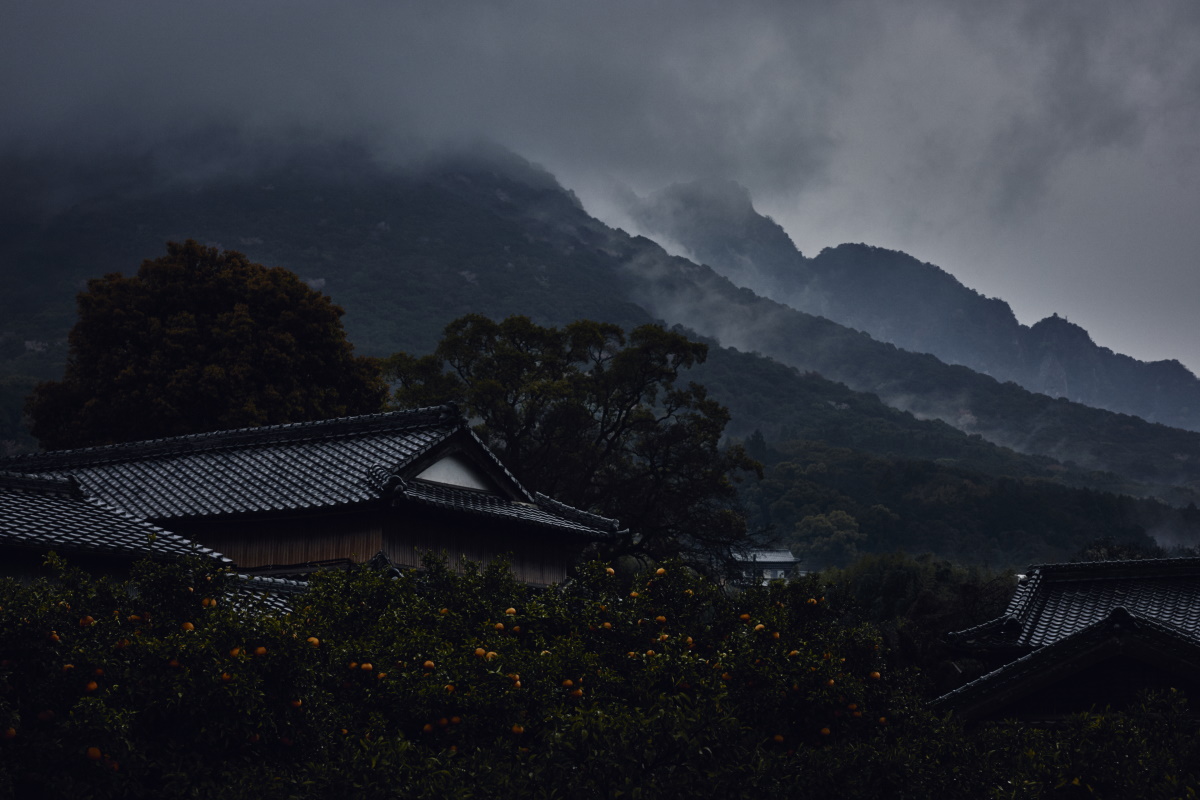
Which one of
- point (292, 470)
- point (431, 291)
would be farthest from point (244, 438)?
point (431, 291)

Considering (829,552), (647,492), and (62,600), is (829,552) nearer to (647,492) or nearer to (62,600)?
(647,492)

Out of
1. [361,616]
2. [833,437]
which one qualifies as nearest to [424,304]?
[833,437]

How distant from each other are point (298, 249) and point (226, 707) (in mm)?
181346

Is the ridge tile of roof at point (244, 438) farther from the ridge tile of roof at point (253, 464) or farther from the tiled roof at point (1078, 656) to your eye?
the tiled roof at point (1078, 656)

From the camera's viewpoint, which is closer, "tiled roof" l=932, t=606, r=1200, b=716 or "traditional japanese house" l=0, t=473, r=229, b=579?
"traditional japanese house" l=0, t=473, r=229, b=579

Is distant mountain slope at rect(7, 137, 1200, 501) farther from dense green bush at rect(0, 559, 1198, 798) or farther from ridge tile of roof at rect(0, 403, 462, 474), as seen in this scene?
dense green bush at rect(0, 559, 1198, 798)

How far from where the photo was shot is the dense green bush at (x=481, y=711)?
6.74m

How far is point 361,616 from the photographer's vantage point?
10109mm

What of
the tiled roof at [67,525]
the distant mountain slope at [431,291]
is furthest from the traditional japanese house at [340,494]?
the distant mountain slope at [431,291]

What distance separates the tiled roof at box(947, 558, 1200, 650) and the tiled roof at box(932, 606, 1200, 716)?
6.68 meters

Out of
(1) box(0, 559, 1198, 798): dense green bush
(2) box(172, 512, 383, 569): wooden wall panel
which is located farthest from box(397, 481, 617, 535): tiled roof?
(1) box(0, 559, 1198, 798): dense green bush

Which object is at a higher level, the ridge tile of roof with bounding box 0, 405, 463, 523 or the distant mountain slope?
the distant mountain slope

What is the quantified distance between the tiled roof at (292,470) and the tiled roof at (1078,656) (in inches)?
381

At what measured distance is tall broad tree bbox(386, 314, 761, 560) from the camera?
4106cm
